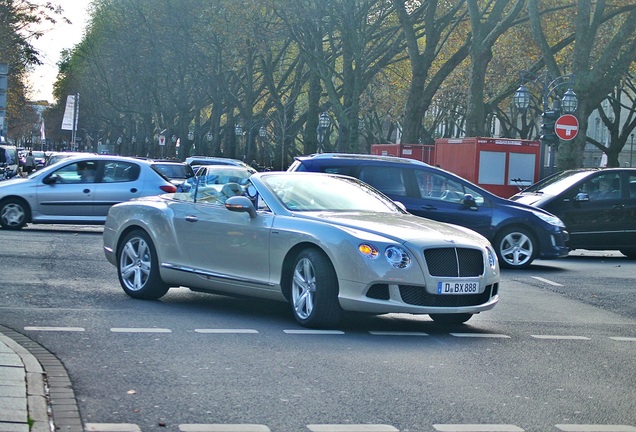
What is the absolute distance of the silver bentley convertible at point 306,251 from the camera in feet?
33.7

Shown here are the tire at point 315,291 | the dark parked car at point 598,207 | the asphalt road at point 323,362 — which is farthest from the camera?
the dark parked car at point 598,207

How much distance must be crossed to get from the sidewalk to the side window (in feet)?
33.6

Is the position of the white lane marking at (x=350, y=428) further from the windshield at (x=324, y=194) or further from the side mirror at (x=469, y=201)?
the side mirror at (x=469, y=201)

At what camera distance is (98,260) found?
681 inches

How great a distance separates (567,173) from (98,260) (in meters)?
9.25

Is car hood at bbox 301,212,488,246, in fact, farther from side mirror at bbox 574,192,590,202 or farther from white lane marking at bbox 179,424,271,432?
side mirror at bbox 574,192,590,202

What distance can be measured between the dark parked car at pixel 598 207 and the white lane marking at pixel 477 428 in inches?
567

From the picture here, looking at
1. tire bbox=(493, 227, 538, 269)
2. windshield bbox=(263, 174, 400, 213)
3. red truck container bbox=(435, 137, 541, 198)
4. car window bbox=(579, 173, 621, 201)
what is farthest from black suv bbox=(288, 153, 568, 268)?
red truck container bbox=(435, 137, 541, 198)

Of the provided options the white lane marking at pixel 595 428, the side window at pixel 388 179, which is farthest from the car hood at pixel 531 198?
the white lane marking at pixel 595 428

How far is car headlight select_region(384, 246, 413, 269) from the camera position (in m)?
10.2

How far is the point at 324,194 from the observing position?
1176cm

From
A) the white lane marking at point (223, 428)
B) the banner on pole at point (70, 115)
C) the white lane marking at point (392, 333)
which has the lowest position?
the white lane marking at point (223, 428)

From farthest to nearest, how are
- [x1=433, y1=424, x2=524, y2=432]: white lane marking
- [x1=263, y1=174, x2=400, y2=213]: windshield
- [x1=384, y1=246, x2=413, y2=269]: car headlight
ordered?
[x1=263, y1=174, x2=400, y2=213]: windshield, [x1=384, y1=246, x2=413, y2=269]: car headlight, [x1=433, y1=424, x2=524, y2=432]: white lane marking

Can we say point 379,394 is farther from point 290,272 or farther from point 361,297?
point 290,272
